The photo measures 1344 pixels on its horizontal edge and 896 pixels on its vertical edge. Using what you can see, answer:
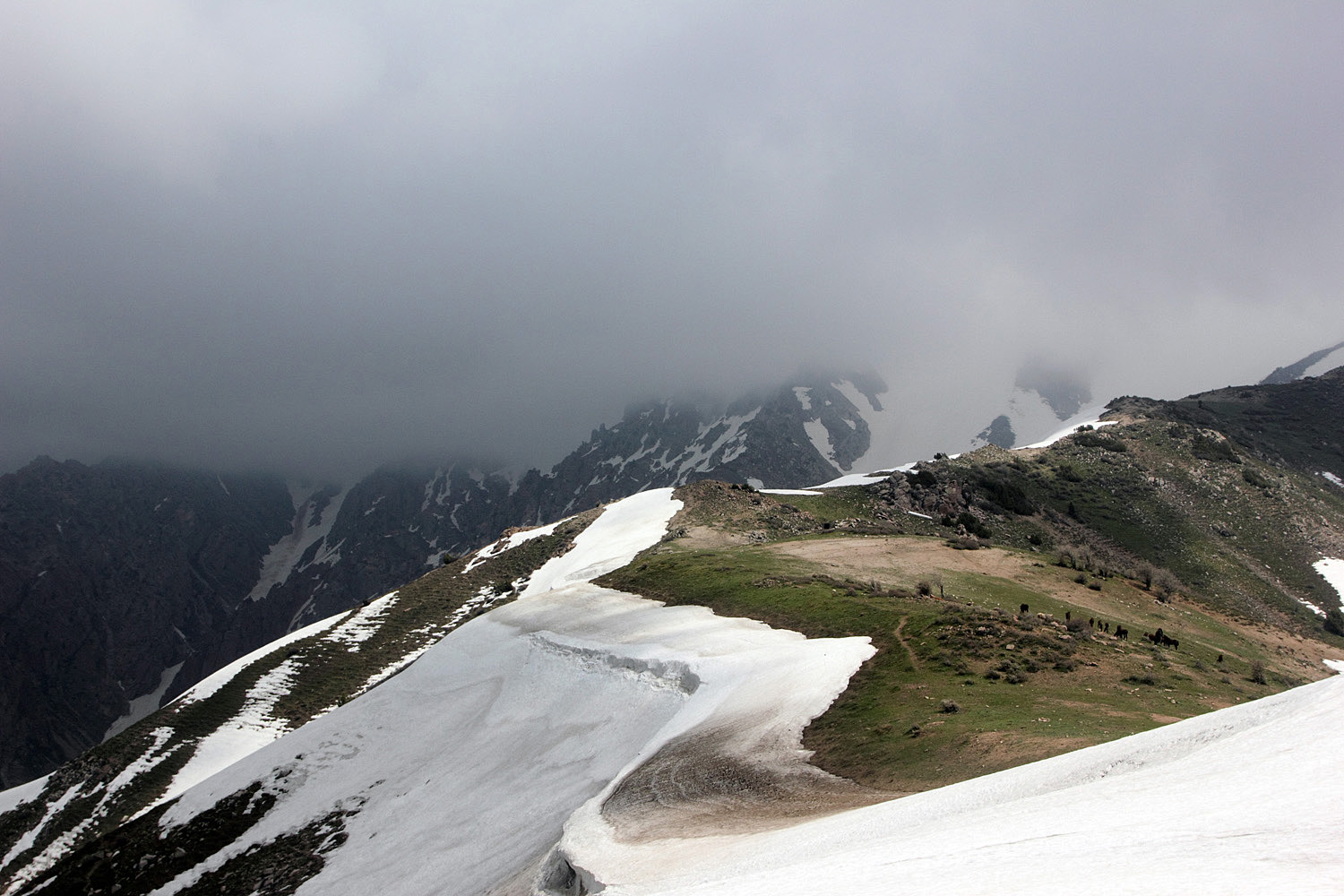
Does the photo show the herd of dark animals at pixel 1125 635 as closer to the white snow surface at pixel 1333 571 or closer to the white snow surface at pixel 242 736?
the white snow surface at pixel 242 736

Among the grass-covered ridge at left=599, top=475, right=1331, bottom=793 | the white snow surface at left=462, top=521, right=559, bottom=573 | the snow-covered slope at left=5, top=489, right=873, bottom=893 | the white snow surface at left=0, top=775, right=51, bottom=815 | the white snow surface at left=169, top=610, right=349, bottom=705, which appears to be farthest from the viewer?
the white snow surface at left=462, top=521, right=559, bottom=573

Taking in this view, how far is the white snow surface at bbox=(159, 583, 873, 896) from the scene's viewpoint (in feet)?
65.3

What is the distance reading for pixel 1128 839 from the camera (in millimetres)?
6066

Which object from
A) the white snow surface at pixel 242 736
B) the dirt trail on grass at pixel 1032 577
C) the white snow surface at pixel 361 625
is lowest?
the dirt trail on grass at pixel 1032 577

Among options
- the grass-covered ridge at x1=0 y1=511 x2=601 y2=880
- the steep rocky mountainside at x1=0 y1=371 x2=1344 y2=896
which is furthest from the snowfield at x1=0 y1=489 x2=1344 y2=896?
the grass-covered ridge at x1=0 y1=511 x2=601 y2=880

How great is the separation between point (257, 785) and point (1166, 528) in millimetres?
75678

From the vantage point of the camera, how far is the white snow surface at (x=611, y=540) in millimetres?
55875

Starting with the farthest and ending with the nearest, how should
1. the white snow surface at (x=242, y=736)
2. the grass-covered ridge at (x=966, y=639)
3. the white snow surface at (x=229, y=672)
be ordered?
the white snow surface at (x=229, y=672)
the white snow surface at (x=242, y=736)
the grass-covered ridge at (x=966, y=639)

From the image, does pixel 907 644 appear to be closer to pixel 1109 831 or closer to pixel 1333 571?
pixel 1109 831

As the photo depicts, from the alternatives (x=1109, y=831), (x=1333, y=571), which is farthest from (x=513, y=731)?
(x=1333, y=571)

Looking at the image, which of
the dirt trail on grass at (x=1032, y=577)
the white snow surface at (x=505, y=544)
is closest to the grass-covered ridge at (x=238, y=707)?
the white snow surface at (x=505, y=544)

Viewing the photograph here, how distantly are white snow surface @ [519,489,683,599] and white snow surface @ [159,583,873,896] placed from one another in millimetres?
15154

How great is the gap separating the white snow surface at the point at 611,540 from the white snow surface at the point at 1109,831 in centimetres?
4281

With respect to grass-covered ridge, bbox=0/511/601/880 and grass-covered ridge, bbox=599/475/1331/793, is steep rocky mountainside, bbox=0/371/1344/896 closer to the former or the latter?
grass-covered ridge, bbox=599/475/1331/793
